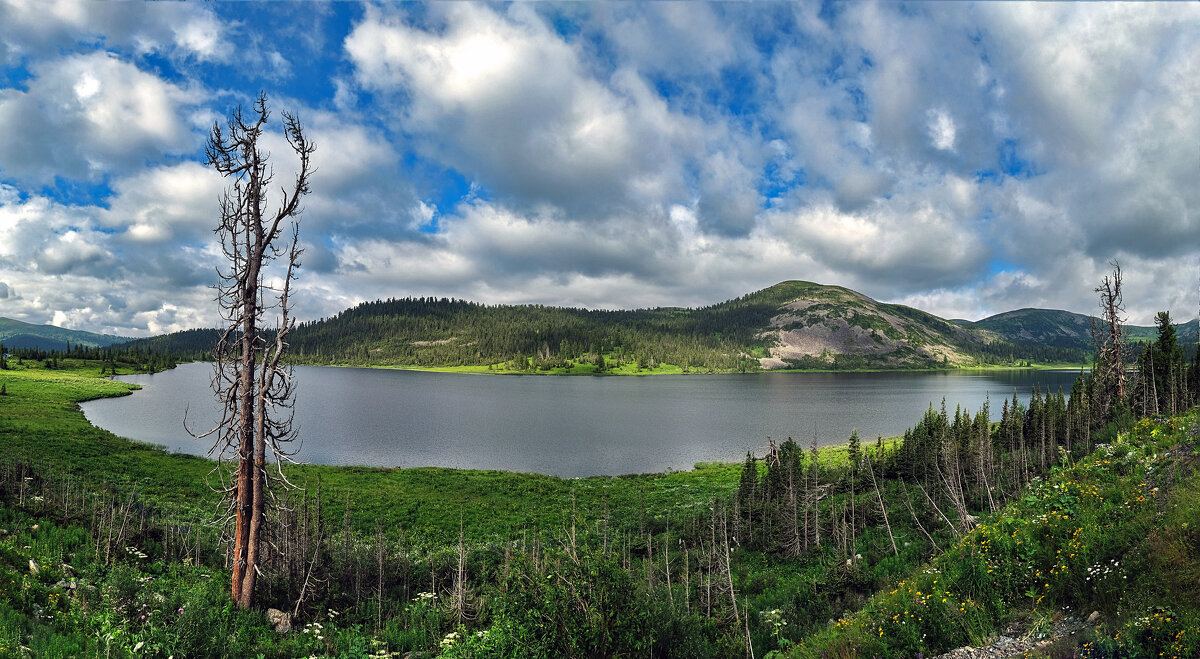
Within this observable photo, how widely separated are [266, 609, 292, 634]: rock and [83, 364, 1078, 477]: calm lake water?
39604 millimetres

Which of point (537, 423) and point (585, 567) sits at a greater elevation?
point (585, 567)

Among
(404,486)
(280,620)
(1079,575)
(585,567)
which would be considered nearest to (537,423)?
(404,486)

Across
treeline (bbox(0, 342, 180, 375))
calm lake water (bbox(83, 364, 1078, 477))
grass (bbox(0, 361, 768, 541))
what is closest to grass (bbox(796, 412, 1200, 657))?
grass (bbox(0, 361, 768, 541))

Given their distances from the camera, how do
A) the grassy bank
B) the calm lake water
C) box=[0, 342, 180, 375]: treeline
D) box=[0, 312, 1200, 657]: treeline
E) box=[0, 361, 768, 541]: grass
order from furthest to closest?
box=[0, 342, 180, 375]: treeline
the calm lake water
box=[0, 361, 768, 541]: grass
box=[0, 312, 1200, 657]: treeline
the grassy bank

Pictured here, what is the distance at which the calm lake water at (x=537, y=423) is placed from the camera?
59.5 m

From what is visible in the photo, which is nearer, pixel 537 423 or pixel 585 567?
pixel 585 567

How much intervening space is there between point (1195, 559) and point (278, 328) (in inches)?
678

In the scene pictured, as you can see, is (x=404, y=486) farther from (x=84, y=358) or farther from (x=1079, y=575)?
(x=84, y=358)

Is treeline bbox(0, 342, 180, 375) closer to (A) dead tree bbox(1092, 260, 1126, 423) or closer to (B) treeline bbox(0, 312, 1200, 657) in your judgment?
(B) treeline bbox(0, 312, 1200, 657)

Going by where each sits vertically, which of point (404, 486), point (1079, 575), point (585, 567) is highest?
point (1079, 575)

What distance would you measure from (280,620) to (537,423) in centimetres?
7067

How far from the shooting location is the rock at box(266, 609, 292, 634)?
1292 centimetres

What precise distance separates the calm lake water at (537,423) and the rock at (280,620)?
39.6 metres

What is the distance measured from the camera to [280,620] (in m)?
13.2
